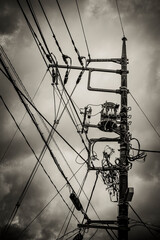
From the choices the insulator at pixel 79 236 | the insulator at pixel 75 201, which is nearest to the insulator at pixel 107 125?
the insulator at pixel 75 201

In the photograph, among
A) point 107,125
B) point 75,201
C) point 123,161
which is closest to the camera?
point 123,161

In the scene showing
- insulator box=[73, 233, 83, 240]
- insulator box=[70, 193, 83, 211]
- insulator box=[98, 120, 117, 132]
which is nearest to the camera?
insulator box=[98, 120, 117, 132]

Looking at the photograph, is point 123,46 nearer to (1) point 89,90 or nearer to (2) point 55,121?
(1) point 89,90

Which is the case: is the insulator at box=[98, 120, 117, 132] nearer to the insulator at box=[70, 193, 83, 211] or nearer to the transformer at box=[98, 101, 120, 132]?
the transformer at box=[98, 101, 120, 132]

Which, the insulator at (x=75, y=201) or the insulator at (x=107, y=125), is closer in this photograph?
the insulator at (x=107, y=125)

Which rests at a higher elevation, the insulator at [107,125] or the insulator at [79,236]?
the insulator at [107,125]

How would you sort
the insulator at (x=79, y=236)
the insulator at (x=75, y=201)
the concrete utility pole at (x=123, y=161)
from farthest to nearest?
the insulator at (x=79, y=236) < the insulator at (x=75, y=201) < the concrete utility pole at (x=123, y=161)

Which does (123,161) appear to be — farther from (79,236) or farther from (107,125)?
(79,236)

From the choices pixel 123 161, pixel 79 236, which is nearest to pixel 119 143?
pixel 123 161

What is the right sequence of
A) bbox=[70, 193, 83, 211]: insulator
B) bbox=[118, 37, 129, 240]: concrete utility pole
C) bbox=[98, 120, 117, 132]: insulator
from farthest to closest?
bbox=[70, 193, 83, 211]: insulator
bbox=[98, 120, 117, 132]: insulator
bbox=[118, 37, 129, 240]: concrete utility pole

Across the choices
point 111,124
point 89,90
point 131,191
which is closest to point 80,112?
point 89,90

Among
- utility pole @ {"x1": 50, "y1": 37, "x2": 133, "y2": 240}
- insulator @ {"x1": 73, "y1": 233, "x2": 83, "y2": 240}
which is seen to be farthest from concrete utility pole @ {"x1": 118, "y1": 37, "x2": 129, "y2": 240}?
insulator @ {"x1": 73, "y1": 233, "x2": 83, "y2": 240}

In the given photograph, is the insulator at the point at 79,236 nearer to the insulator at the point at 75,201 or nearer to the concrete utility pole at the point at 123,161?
the insulator at the point at 75,201

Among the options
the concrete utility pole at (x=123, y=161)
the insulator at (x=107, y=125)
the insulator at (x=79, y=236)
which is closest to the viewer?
the concrete utility pole at (x=123, y=161)
